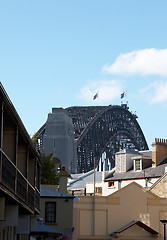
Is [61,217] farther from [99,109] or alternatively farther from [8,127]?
[99,109]

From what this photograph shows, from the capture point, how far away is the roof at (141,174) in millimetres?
71312

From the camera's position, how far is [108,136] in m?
171

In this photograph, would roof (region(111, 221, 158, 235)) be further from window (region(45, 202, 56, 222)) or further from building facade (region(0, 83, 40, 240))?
building facade (region(0, 83, 40, 240))

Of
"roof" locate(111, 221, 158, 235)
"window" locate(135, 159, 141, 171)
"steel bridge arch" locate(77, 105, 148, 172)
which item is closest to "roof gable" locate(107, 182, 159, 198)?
"roof" locate(111, 221, 158, 235)

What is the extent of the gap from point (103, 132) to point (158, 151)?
9312cm

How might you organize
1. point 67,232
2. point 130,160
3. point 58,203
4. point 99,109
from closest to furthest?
1. point 67,232
2. point 58,203
3. point 130,160
4. point 99,109

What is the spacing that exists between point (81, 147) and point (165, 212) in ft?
354

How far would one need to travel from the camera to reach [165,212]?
53.3 meters

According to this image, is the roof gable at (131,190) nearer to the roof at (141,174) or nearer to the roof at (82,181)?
the roof at (141,174)

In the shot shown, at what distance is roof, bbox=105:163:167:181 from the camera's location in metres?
71.3

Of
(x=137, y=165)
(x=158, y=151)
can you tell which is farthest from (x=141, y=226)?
(x=137, y=165)

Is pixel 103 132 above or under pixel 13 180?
above

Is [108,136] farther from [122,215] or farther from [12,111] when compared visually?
[12,111]

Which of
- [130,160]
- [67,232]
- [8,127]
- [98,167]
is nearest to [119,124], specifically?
[98,167]
